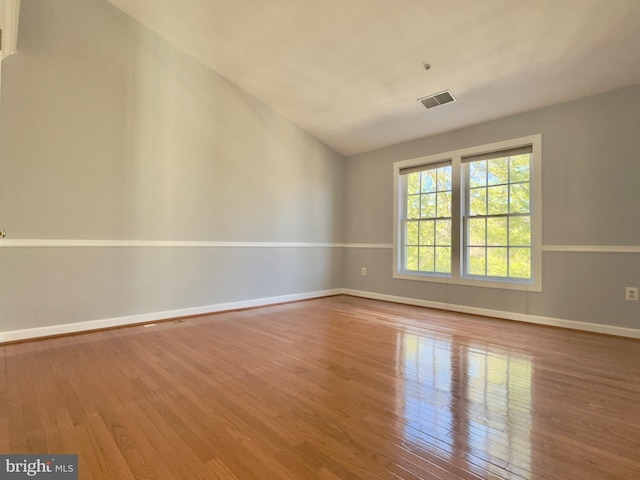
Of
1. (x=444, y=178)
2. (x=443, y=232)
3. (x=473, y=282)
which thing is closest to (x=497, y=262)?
(x=473, y=282)

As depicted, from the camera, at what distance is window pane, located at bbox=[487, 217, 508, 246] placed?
12.5 ft

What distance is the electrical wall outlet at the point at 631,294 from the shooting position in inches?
118

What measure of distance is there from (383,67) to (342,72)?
1.55 ft

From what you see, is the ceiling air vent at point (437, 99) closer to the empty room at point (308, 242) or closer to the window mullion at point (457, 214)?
the empty room at point (308, 242)

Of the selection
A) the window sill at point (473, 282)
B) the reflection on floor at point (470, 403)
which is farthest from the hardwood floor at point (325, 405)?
the window sill at point (473, 282)

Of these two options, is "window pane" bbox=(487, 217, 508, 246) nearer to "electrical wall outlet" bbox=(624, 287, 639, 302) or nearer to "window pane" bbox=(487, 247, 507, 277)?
"window pane" bbox=(487, 247, 507, 277)

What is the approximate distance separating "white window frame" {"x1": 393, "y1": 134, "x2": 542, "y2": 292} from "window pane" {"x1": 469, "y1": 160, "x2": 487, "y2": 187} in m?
0.11

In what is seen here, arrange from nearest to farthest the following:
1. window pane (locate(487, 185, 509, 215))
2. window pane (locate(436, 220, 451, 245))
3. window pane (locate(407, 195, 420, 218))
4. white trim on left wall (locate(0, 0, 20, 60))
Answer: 1. white trim on left wall (locate(0, 0, 20, 60))
2. window pane (locate(487, 185, 509, 215))
3. window pane (locate(436, 220, 451, 245))
4. window pane (locate(407, 195, 420, 218))

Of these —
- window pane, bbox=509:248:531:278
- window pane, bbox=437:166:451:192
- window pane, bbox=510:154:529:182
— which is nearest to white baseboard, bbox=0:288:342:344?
window pane, bbox=437:166:451:192

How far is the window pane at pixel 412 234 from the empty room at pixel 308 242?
0.08 feet

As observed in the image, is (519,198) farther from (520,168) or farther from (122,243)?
(122,243)

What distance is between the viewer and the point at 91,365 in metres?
2.20

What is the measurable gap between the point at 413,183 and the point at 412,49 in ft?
6.78

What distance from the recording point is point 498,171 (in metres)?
3.88
